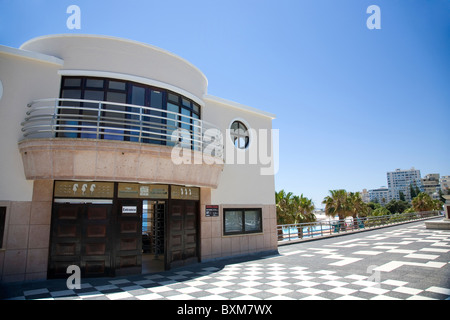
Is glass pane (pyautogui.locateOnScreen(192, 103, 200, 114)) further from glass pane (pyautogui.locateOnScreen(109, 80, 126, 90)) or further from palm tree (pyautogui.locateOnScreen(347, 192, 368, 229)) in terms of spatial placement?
palm tree (pyautogui.locateOnScreen(347, 192, 368, 229))

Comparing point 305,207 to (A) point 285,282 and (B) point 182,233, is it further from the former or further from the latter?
(A) point 285,282

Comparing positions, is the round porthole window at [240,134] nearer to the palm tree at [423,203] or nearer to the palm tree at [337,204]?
the palm tree at [337,204]

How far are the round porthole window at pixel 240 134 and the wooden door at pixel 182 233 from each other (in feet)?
12.2

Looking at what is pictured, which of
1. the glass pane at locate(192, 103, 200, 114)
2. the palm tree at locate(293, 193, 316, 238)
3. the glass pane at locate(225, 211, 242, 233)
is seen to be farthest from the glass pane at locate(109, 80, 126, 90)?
Answer: the palm tree at locate(293, 193, 316, 238)

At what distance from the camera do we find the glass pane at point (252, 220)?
39.6 ft

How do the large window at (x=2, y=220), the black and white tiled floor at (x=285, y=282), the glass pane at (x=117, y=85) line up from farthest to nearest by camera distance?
1. the glass pane at (x=117, y=85)
2. the large window at (x=2, y=220)
3. the black and white tiled floor at (x=285, y=282)

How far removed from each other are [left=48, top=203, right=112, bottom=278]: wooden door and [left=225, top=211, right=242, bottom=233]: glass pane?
492cm

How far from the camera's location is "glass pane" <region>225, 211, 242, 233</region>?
444 inches

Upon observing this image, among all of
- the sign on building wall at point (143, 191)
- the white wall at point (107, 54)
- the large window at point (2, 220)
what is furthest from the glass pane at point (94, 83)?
the large window at point (2, 220)

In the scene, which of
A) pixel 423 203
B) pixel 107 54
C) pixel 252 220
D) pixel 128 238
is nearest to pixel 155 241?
pixel 128 238

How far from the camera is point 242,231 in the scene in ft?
38.4
